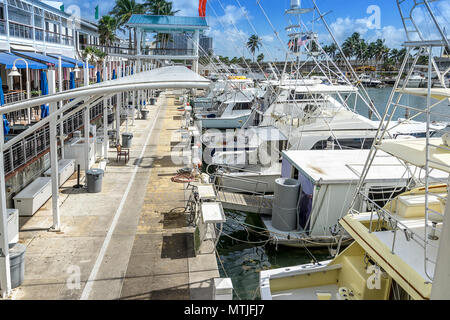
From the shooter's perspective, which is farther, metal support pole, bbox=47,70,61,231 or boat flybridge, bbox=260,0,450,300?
metal support pole, bbox=47,70,61,231

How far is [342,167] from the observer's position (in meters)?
12.9

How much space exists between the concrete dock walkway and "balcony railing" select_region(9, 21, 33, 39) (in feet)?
53.3

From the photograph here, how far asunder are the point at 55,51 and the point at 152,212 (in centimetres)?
2569

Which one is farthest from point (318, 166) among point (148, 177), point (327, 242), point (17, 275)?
point (17, 275)

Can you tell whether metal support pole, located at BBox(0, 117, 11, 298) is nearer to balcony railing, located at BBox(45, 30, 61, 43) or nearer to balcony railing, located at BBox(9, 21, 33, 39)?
balcony railing, located at BBox(9, 21, 33, 39)

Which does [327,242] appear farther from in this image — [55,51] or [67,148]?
[55,51]

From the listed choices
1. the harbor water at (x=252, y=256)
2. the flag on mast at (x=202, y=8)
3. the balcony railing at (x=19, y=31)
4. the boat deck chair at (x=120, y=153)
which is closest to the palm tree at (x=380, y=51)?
the flag on mast at (x=202, y=8)

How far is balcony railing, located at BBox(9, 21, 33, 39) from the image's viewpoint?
25.9 meters

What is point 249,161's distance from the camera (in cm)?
1847

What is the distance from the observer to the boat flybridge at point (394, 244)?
6355mm

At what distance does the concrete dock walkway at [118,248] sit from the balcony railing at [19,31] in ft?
53.3

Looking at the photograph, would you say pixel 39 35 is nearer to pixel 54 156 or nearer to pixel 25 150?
pixel 25 150

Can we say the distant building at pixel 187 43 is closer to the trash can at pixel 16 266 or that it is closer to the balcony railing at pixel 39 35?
the balcony railing at pixel 39 35

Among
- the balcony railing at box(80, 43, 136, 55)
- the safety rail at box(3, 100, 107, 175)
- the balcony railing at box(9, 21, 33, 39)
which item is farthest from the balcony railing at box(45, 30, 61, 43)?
the safety rail at box(3, 100, 107, 175)
